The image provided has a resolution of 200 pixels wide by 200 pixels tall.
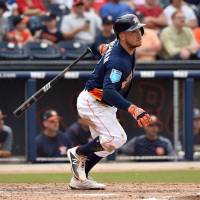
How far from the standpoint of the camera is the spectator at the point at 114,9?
40.1ft

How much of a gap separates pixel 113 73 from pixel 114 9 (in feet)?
19.0

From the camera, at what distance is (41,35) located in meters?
11.7

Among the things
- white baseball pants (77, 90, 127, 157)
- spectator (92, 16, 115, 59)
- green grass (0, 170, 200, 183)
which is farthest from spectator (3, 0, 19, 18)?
white baseball pants (77, 90, 127, 157)

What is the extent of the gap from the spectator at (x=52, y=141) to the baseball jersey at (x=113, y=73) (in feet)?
11.4

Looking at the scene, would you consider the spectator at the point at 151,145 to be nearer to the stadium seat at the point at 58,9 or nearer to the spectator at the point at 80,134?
the spectator at the point at 80,134

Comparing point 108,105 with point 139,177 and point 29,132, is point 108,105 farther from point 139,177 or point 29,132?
point 29,132

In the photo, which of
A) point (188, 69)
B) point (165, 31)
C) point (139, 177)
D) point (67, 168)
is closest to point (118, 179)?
point (139, 177)

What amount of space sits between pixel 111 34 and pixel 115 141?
4.72 meters

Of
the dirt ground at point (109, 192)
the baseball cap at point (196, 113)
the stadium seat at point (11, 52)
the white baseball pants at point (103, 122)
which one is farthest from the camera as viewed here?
the baseball cap at point (196, 113)

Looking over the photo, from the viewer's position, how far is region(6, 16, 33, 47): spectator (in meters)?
11.5

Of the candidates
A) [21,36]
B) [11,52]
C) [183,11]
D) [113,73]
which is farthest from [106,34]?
[113,73]

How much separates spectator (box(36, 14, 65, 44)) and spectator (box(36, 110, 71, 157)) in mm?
1535

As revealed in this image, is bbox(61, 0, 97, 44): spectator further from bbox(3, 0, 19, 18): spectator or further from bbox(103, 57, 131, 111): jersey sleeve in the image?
bbox(103, 57, 131, 111): jersey sleeve

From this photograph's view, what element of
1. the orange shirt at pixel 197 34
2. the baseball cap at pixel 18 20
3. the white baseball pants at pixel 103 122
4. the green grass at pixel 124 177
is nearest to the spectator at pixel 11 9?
the baseball cap at pixel 18 20
